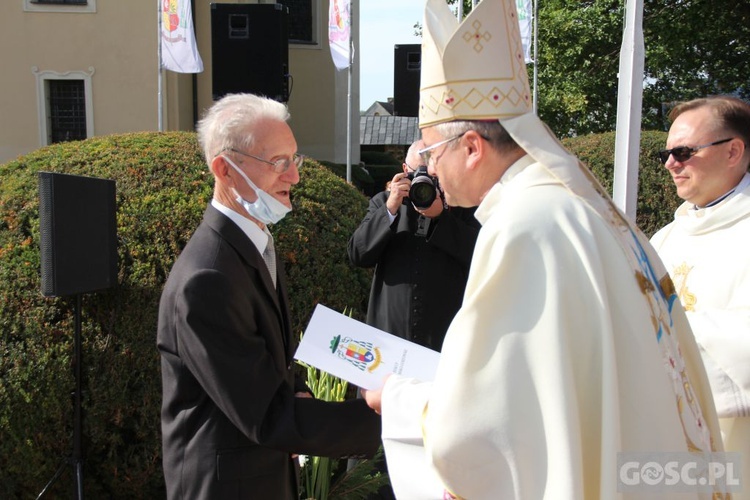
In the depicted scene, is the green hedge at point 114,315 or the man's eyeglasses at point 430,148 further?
the green hedge at point 114,315

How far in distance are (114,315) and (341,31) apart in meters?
9.68

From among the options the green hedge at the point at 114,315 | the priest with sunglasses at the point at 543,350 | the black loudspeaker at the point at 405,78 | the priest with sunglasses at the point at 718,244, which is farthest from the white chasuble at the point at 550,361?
the black loudspeaker at the point at 405,78

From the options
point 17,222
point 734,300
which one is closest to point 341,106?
point 17,222

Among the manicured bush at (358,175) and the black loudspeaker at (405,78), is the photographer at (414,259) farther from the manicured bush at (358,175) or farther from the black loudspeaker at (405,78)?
the manicured bush at (358,175)

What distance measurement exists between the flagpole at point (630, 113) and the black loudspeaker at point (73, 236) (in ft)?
9.94

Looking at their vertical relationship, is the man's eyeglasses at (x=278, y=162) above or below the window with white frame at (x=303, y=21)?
below

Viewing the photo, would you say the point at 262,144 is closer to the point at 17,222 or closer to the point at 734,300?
the point at 734,300

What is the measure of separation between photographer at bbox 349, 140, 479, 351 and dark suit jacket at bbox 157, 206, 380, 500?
1.91 meters

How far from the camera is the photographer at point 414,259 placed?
14.5 ft

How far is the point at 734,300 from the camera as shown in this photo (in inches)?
114

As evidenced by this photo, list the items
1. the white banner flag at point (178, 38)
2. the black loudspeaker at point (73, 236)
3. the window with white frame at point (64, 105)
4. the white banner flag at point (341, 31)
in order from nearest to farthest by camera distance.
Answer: the black loudspeaker at point (73, 236), the white banner flag at point (341, 31), the white banner flag at point (178, 38), the window with white frame at point (64, 105)

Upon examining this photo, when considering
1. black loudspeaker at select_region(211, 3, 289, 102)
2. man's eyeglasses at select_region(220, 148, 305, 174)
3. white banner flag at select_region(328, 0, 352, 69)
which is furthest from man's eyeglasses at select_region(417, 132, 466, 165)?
white banner flag at select_region(328, 0, 352, 69)

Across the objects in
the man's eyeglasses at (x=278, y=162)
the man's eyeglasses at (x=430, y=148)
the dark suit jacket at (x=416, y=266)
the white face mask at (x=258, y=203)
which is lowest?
the dark suit jacket at (x=416, y=266)

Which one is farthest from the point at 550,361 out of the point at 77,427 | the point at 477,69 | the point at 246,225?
the point at 77,427
